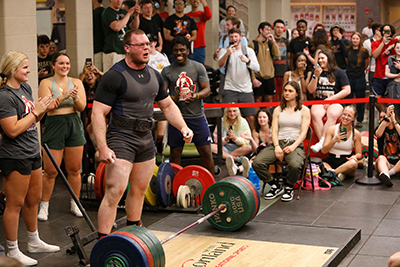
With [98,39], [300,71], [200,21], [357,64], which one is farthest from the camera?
[357,64]

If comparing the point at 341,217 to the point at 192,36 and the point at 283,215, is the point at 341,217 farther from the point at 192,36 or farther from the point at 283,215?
the point at 192,36

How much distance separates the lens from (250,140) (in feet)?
27.4

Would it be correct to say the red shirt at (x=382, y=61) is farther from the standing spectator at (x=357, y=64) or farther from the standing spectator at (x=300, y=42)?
the standing spectator at (x=300, y=42)

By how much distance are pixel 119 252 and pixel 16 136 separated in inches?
52.6

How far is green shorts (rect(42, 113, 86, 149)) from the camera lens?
5.84 m

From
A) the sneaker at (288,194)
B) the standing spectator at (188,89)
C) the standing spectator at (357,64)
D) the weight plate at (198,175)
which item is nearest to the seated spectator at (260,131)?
the sneaker at (288,194)

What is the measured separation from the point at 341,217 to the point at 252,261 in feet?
5.89

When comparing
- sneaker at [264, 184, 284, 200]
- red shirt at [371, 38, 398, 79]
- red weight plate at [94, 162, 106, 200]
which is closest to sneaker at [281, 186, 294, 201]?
sneaker at [264, 184, 284, 200]

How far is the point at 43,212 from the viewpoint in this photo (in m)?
6.07

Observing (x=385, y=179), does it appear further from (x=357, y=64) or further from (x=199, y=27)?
(x=199, y=27)

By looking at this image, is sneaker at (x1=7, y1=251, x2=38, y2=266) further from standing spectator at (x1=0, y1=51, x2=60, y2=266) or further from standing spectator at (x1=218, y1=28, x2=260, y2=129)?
standing spectator at (x1=218, y1=28, x2=260, y2=129)

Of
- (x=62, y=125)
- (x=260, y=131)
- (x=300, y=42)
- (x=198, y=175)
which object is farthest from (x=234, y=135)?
(x=300, y=42)

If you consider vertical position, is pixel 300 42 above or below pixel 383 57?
above

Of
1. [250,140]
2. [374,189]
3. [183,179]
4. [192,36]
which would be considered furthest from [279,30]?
[183,179]
